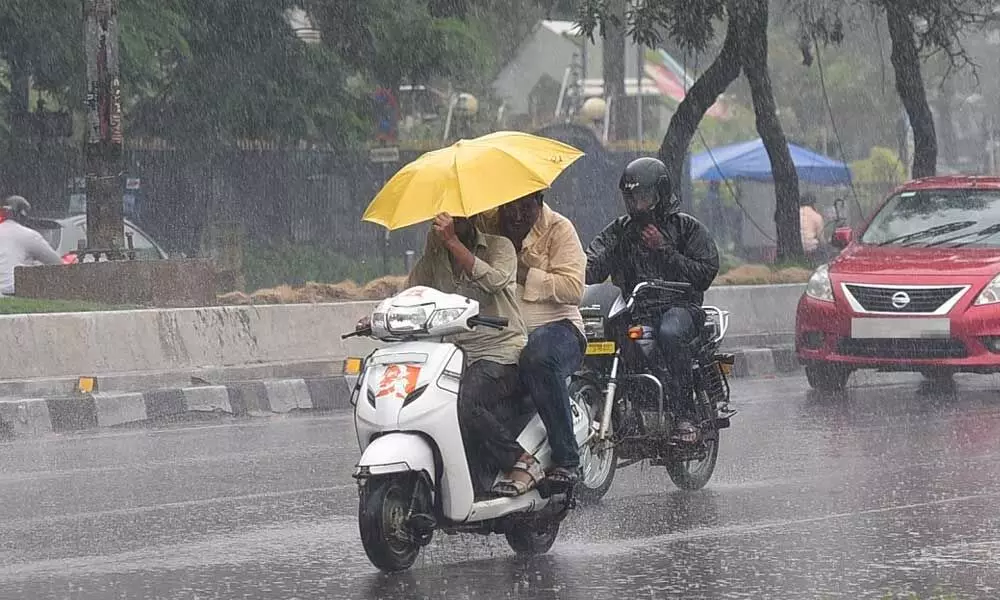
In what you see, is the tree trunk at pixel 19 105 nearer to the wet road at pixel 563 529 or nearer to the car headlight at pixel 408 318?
the wet road at pixel 563 529

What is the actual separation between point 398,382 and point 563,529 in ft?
5.64

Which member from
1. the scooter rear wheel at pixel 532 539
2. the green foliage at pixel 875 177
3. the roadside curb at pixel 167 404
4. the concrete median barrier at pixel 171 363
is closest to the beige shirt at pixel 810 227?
the concrete median barrier at pixel 171 363

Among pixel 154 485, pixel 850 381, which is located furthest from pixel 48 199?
pixel 154 485

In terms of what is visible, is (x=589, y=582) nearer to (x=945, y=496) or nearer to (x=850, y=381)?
(x=945, y=496)

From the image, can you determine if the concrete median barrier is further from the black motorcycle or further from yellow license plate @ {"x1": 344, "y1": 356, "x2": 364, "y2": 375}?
the black motorcycle

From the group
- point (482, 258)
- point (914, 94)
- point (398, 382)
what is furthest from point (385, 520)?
point (914, 94)

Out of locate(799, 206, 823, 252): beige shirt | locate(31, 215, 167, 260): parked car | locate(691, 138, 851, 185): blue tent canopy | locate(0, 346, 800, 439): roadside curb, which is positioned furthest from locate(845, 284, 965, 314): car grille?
locate(691, 138, 851, 185): blue tent canopy

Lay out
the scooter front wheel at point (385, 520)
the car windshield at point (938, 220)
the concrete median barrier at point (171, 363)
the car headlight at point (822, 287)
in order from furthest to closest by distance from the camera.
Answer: the car windshield at point (938, 220) < the car headlight at point (822, 287) < the concrete median barrier at point (171, 363) < the scooter front wheel at point (385, 520)

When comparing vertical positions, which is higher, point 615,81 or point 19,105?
point 615,81

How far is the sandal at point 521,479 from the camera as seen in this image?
6719 millimetres

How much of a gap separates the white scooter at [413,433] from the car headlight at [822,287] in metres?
7.73

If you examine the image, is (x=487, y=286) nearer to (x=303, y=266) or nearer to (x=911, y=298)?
(x=911, y=298)

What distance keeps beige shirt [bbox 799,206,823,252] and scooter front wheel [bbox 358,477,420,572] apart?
20958 mm

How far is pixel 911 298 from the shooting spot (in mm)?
13555
